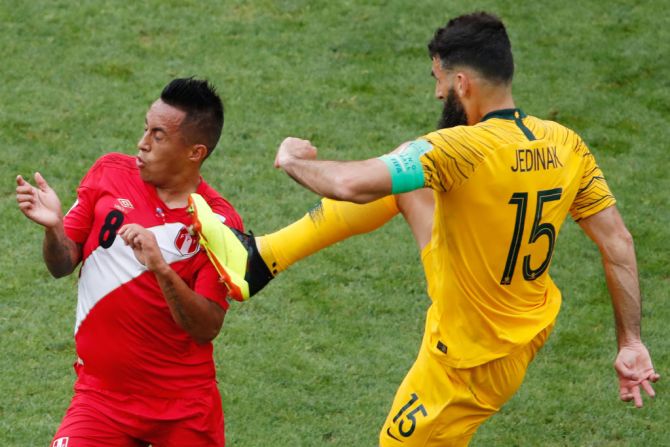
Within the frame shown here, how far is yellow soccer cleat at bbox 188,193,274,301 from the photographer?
17.8 feet

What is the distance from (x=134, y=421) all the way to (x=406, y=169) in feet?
5.47

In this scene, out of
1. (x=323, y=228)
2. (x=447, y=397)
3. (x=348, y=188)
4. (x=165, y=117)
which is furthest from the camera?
(x=323, y=228)

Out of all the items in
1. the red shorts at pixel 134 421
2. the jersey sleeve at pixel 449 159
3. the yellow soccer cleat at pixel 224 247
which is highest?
the jersey sleeve at pixel 449 159

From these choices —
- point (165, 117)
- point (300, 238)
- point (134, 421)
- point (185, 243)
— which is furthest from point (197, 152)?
point (134, 421)

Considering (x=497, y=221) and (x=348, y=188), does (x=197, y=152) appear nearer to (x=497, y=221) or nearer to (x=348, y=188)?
(x=348, y=188)

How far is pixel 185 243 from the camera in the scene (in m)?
5.56

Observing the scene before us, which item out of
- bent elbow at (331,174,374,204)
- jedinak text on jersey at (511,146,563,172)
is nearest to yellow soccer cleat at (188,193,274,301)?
bent elbow at (331,174,374,204)

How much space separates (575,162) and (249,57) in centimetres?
685

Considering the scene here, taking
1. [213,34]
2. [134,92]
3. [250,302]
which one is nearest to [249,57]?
[213,34]

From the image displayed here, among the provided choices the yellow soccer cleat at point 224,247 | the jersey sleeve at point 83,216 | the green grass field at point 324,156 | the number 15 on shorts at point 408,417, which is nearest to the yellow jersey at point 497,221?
the number 15 on shorts at point 408,417

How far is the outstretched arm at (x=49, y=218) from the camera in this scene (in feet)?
17.2

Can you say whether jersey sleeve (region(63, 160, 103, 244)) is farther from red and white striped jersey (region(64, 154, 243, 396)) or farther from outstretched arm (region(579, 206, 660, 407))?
outstretched arm (region(579, 206, 660, 407))

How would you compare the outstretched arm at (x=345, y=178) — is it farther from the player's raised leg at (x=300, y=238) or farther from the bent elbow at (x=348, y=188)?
the player's raised leg at (x=300, y=238)

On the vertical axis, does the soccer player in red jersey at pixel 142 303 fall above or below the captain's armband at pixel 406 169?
below
